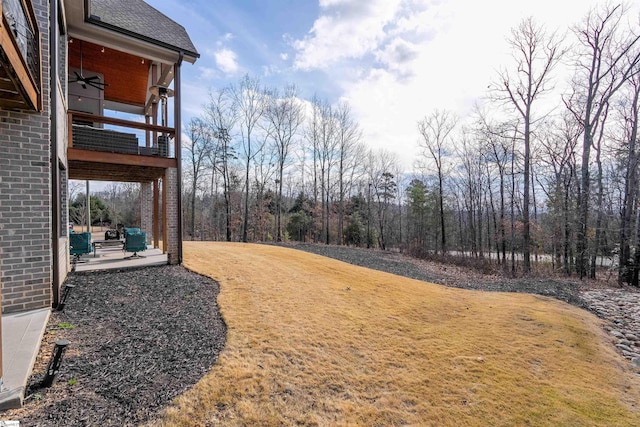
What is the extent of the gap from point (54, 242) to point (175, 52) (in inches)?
227

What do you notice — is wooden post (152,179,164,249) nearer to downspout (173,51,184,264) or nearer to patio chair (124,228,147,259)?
patio chair (124,228,147,259)

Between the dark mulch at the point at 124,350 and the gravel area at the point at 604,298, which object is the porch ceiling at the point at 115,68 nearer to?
the dark mulch at the point at 124,350

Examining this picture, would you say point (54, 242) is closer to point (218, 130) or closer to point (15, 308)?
point (15, 308)

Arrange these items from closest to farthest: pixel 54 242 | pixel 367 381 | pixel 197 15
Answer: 1. pixel 367 381
2. pixel 54 242
3. pixel 197 15

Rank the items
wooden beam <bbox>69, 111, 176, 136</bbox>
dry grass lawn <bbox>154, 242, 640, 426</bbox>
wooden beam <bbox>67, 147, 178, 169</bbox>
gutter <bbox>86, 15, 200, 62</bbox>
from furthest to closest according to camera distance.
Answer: wooden beam <bbox>69, 111, 176, 136</bbox> → wooden beam <bbox>67, 147, 178, 169</bbox> → gutter <bbox>86, 15, 200, 62</bbox> → dry grass lawn <bbox>154, 242, 640, 426</bbox>

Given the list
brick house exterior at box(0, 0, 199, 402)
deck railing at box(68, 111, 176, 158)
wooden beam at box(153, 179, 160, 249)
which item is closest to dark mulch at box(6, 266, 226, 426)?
brick house exterior at box(0, 0, 199, 402)

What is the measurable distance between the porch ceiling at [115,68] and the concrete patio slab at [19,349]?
23.7 ft

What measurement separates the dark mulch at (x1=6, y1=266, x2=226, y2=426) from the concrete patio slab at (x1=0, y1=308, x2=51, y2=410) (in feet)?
0.40

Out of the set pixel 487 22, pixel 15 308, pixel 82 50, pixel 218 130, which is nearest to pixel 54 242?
pixel 15 308

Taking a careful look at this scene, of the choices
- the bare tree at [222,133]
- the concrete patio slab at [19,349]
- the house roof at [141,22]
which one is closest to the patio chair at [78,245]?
the concrete patio slab at [19,349]

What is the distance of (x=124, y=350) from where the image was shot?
11.6ft

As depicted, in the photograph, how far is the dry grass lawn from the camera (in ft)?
9.85

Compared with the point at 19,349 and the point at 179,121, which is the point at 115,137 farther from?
the point at 19,349

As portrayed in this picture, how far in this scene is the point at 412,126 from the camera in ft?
78.8
